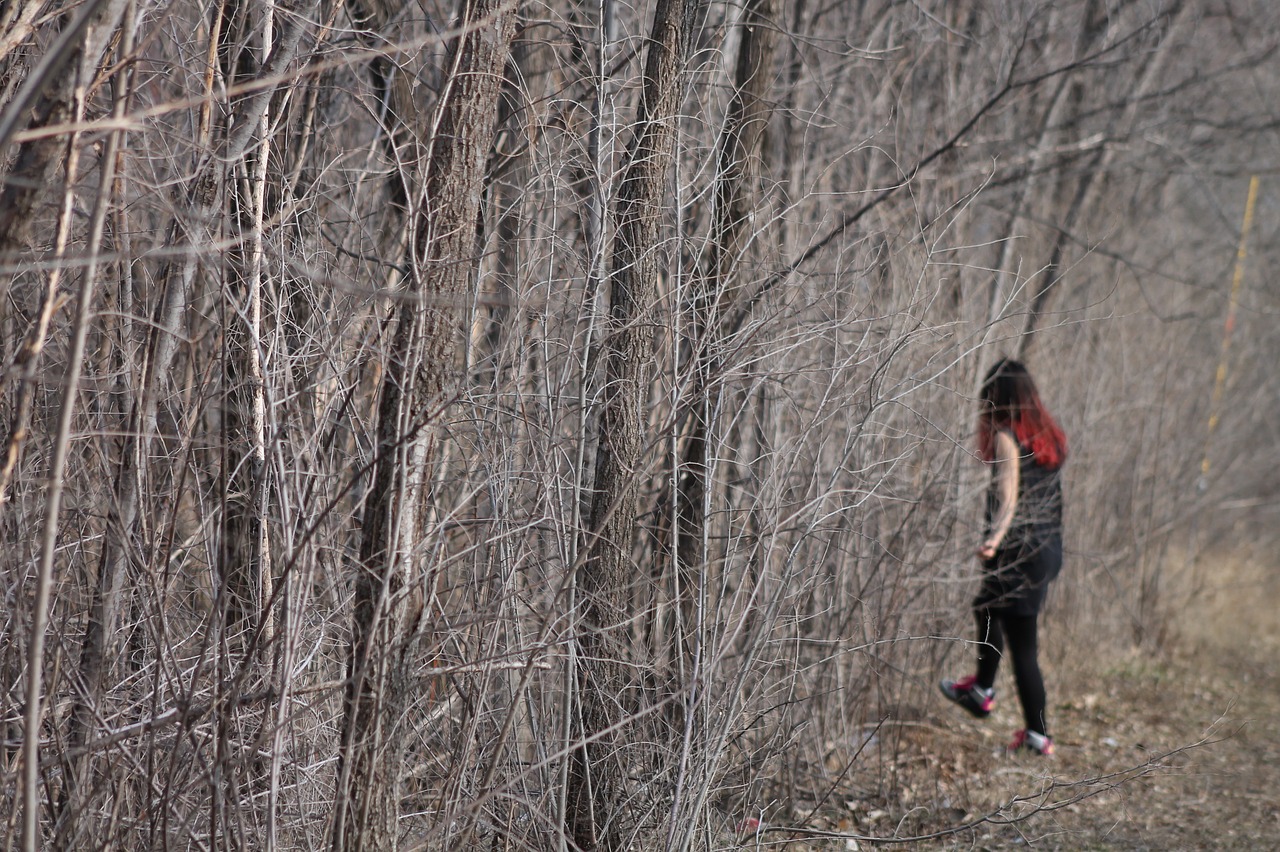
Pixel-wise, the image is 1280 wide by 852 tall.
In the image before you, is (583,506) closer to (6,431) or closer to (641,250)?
(641,250)

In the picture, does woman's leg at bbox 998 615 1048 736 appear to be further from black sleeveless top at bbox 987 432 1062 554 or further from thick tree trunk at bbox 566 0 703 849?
thick tree trunk at bbox 566 0 703 849

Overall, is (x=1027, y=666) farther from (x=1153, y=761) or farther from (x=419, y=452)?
(x=419, y=452)

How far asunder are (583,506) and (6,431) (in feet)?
5.68

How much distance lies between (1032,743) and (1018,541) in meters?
1.00

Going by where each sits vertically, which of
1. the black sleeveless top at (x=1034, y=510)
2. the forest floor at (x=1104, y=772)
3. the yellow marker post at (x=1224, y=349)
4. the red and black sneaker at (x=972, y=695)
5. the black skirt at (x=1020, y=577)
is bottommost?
the forest floor at (x=1104, y=772)

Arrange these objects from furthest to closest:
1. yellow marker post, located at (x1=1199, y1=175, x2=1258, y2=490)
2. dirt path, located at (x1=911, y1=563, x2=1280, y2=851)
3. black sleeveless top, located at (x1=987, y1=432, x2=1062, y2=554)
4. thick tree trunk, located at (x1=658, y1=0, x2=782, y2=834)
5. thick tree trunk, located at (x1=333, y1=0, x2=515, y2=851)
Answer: yellow marker post, located at (x1=1199, y1=175, x2=1258, y2=490), black sleeveless top, located at (x1=987, y1=432, x2=1062, y2=554), dirt path, located at (x1=911, y1=563, x2=1280, y2=851), thick tree trunk, located at (x1=658, y1=0, x2=782, y2=834), thick tree trunk, located at (x1=333, y1=0, x2=515, y2=851)

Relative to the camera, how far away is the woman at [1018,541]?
16.1 ft

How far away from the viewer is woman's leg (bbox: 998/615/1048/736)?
16.7 ft

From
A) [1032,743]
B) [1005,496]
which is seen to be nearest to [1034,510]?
[1005,496]

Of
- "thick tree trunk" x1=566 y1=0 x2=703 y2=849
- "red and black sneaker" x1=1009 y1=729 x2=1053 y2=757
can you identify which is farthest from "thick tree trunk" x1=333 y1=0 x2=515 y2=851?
"red and black sneaker" x1=1009 y1=729 x2=1053 y2=757

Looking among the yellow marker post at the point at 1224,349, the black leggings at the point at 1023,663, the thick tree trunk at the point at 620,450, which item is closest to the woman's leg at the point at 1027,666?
the black leggings at the point at 1023,663

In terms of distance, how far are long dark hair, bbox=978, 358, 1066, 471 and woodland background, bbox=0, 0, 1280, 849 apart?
235mm

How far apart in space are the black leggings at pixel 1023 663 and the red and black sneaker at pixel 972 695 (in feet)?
0.12

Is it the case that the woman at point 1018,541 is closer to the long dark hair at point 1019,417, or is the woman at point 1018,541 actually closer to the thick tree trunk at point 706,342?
the long dark hair at point 1019,417
